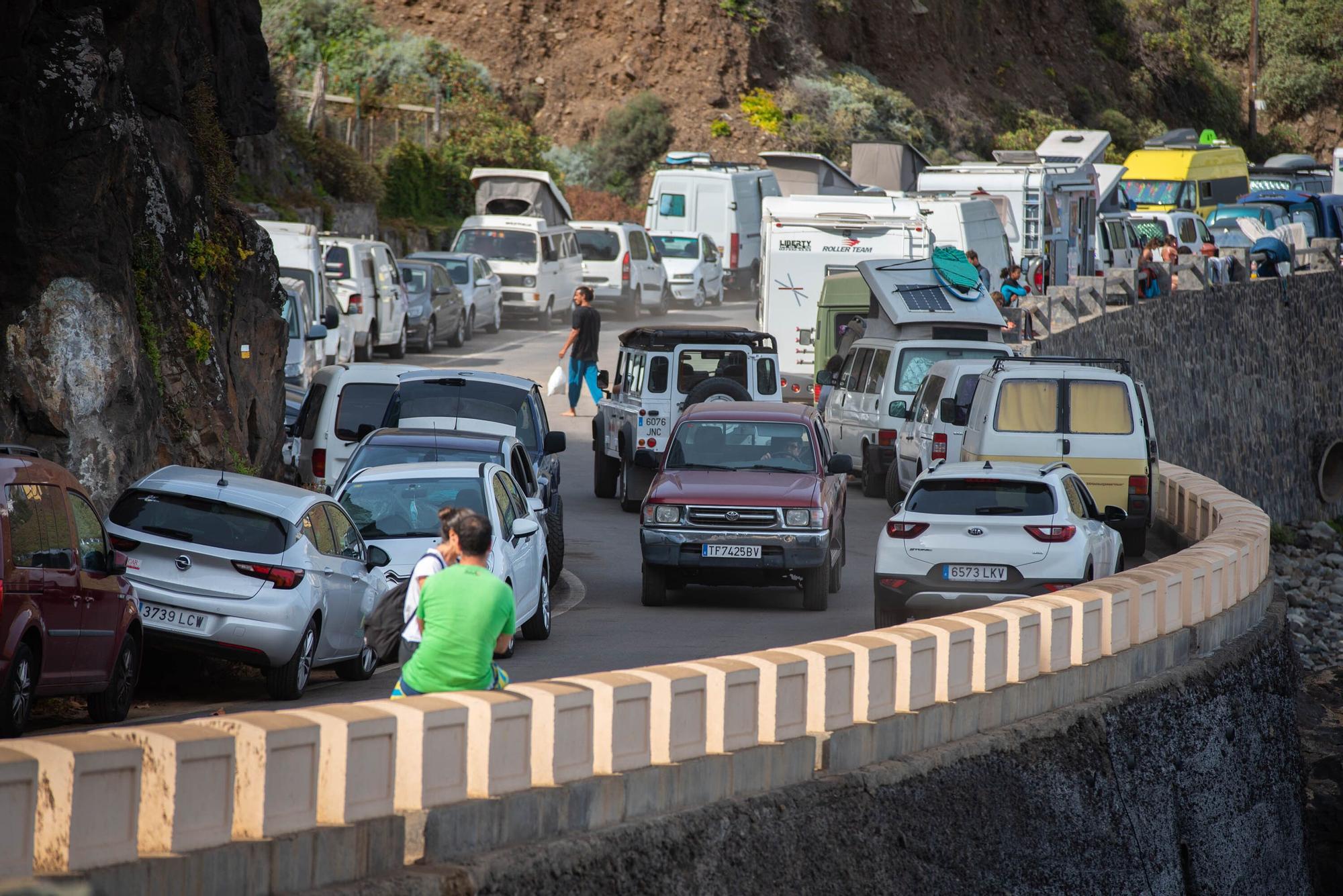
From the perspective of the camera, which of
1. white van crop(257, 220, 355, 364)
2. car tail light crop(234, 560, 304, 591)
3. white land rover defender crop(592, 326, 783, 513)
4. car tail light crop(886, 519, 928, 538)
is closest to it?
car tail light crop(234, 560, 304, 591)

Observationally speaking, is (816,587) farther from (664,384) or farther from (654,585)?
(664,384)

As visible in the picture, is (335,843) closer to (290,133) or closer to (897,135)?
(290,133)

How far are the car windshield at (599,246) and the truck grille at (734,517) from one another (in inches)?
1080

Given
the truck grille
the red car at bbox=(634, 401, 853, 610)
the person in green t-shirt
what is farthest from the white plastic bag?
the person in green t-shirt

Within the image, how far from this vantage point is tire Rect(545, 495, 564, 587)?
1733 centimetres

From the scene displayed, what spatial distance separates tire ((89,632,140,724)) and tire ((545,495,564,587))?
612 cm

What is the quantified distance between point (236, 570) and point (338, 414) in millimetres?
7609

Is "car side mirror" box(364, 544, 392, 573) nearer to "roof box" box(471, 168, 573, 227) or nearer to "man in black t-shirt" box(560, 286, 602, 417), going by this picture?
"man in black t-shirt" box(560, 286, 602, 417)

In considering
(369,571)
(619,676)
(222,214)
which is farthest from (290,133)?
(619,676)

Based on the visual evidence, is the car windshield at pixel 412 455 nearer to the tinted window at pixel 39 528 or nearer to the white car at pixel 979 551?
the white car at pixel 979 551

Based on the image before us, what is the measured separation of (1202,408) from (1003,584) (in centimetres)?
2830

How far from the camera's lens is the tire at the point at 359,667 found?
13.5 meters

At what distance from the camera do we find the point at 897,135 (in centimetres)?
6550

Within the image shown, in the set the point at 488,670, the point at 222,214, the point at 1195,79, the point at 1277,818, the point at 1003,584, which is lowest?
the point at 1277,818
